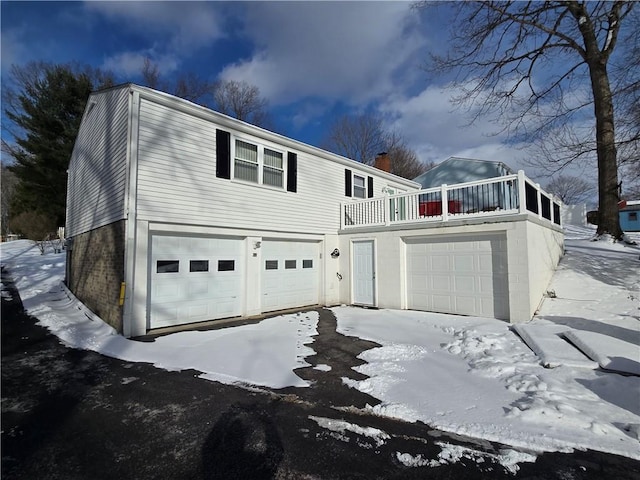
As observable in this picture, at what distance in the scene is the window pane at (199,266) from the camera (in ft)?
25.9

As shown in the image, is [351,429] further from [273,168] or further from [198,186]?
[273,168]

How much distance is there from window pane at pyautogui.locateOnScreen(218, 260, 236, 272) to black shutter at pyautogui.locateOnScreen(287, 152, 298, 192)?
2.88m

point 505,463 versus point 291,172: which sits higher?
point 291,172

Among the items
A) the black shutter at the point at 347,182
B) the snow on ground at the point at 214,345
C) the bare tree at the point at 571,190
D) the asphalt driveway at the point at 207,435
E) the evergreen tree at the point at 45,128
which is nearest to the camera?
the asphalt driveway at the point at 207,435

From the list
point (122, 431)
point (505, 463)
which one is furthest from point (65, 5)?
point (505, 463)

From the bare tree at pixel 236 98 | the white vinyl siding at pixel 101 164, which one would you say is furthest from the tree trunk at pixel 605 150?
the bare tree at pixel 236 98

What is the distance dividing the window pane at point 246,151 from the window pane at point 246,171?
0.14 metres

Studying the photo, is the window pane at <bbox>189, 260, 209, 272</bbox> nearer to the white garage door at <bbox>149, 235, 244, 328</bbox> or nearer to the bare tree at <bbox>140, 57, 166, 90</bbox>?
the white garage door at <bbox>149, 235, 244, 328</bbox>

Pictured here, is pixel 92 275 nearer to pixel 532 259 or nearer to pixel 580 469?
pixel 580 469

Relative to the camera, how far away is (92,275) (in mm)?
8680

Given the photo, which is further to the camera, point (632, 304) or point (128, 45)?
point (128, 45)

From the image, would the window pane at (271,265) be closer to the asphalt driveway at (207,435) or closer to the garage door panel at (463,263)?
the asphalt driveway at (207,435)

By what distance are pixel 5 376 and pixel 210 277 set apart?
411 cm

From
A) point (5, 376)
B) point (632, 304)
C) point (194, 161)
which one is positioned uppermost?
point (194, 161)
